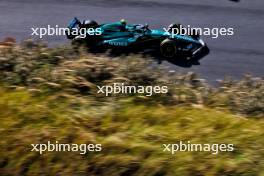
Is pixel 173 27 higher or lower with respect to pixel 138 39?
higher

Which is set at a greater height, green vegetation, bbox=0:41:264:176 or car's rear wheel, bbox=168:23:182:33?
car's rear wheel, bbox=168:23:182:33

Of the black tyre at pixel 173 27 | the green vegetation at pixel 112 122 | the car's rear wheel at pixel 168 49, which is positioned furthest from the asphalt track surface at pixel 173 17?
the green vegetation at pixel 112 122

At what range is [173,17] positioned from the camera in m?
12.1

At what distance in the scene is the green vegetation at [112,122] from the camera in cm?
418

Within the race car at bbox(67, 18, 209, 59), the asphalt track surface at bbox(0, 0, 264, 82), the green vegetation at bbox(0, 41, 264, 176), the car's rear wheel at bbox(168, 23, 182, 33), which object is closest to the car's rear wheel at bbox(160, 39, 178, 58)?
the race car at bbox(67, 18, 209, 59)

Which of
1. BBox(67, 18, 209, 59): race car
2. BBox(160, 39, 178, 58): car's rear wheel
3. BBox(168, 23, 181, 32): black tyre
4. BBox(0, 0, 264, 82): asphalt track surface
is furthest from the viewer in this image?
BBox(168, 23, 181, 32): black tyre

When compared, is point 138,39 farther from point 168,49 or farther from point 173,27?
point 173,27

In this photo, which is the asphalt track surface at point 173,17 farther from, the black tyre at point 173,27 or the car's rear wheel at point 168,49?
the black tyre at point 173,27

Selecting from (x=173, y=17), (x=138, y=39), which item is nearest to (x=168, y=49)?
(x=138, y=39)

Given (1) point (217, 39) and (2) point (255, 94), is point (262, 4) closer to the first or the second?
(1) point (217, 39)

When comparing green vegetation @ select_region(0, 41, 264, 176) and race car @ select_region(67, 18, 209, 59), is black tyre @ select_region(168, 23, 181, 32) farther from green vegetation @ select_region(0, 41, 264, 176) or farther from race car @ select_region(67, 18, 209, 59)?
green vegetation @ select_region(0, 41, 264, 176)

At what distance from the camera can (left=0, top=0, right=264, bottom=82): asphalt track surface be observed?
11.0 meters

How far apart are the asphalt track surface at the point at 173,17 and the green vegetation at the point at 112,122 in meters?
5.32

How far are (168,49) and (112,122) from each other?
626cm
